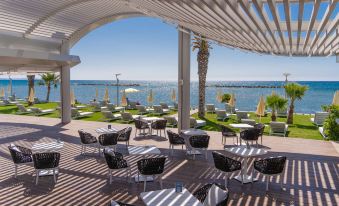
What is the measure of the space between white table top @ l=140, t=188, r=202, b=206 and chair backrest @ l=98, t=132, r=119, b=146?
194 inches

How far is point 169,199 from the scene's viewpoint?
4727 millimetres

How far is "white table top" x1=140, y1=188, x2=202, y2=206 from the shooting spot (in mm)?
4586

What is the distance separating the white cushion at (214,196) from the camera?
4.65m

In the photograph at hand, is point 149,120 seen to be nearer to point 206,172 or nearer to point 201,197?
point 206,172

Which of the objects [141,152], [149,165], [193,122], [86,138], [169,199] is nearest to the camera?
[169,199]

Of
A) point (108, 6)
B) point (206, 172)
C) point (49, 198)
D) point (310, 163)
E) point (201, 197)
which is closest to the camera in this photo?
point (201, 197)

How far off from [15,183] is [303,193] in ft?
23.3

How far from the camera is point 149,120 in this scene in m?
13.6

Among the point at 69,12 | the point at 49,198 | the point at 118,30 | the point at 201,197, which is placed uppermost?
the point at 118,30

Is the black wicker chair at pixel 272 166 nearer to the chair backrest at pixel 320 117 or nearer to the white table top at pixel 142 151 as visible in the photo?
the white table top at pixel 142 151

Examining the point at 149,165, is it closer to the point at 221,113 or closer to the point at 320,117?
the point at 221,113

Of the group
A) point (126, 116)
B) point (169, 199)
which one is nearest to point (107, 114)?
point (126, 116)

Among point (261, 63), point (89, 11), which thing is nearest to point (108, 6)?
point (89, 11)

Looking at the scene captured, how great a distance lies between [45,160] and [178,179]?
3451mm
